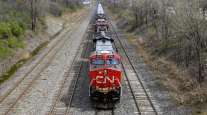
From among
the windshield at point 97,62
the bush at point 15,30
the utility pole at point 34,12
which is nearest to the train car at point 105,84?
the windshield at point 97,62

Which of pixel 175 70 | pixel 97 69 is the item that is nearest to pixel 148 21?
pixel 175 70

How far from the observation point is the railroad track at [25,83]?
2492 cm

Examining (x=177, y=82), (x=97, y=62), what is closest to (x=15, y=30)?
(x=97, y=62)

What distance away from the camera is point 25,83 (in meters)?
30.5

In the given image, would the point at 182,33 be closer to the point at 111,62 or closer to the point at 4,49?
the point at 111,62

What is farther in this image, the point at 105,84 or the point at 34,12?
the point at 34,12

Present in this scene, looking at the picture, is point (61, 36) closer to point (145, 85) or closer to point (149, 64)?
point (149, 64)

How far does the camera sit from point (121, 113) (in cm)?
2275

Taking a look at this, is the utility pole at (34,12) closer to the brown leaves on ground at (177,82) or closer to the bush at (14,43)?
the bush at (14,43)

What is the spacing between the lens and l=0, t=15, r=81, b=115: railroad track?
2492 cm

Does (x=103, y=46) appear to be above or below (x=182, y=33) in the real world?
below

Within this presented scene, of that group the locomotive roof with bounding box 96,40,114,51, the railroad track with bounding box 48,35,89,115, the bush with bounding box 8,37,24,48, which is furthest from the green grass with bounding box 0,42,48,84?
the locomotive roof with bounding box 96,40,114,51

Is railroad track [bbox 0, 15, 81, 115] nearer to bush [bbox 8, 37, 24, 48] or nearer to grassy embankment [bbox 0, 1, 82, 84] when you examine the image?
grassy embankment [bbox 0, 1, 82, 84]

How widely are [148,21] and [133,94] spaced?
36.4 meters
